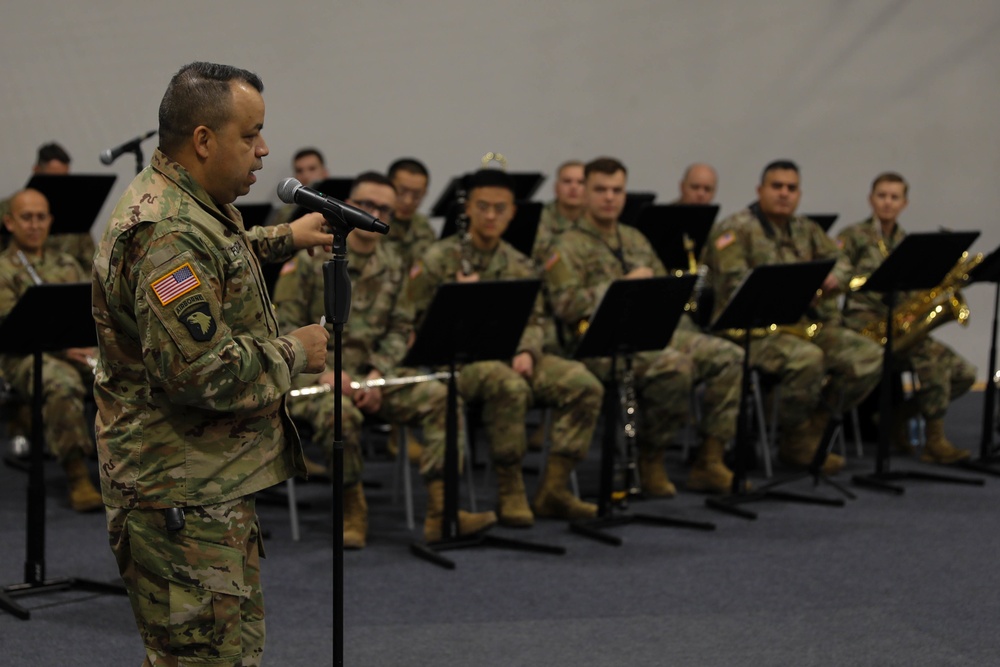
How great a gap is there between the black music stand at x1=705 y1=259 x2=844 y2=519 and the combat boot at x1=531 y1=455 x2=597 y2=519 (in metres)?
0.61

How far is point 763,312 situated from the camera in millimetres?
5266

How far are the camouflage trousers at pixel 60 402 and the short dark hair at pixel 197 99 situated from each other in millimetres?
3493

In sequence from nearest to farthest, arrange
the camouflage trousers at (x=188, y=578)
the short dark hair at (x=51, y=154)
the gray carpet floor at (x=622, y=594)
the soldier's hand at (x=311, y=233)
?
the camouflage trousers at (x=188, y=578) → the soldier's hand at (x=311, y=233) → the gray carpet floor at (x=622, y=594) → the short dark hair at (x=51, y=154)

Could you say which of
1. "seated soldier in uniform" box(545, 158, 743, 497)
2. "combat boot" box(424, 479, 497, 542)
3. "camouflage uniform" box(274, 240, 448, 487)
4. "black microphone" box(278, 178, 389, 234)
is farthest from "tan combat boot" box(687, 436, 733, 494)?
"black microphone" box(278, 178, 389, 234)

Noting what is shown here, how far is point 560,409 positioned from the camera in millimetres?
5309

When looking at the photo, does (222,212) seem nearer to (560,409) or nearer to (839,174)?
(560,409)

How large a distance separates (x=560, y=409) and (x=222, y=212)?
317 cm

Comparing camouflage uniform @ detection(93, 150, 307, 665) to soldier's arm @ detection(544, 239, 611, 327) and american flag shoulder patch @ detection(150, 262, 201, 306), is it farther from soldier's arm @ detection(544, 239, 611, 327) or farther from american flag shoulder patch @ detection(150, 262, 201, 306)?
soldier's arm @ detection(544, 239, 611, 327)

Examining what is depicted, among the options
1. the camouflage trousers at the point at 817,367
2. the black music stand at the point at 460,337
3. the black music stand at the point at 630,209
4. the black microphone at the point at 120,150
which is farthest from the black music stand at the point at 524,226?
the black microphone at the point at 120,150

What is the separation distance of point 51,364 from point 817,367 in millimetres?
3534

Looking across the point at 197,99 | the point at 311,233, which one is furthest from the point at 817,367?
the point at 197,99

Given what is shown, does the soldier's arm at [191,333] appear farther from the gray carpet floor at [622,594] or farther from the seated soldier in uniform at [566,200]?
the seated soldier in uniform at [566,200]

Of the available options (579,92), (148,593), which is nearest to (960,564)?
(148,593)

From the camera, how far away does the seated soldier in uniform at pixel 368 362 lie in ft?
15.8
